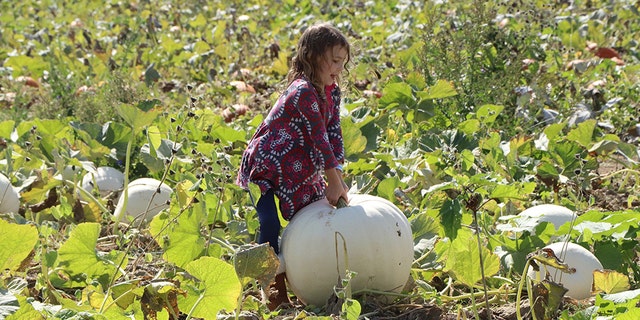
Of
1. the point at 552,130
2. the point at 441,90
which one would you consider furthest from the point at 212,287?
the point at 552,130

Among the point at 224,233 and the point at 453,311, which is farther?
the point at 224,233

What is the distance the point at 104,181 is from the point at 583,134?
6.69ft

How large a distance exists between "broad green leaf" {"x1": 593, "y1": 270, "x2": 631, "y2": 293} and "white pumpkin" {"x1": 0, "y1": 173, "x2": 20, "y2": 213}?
238cm

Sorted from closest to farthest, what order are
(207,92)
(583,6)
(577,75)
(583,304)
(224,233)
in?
1. (583,304)
2. (224,233)
3. (577,75)
4. (207,92)
5. (583,6)

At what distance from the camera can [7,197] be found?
14.0ft

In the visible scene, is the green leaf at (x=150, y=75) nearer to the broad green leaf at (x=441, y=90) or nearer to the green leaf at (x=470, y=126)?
the broad green leaf at (x=441, y=90)

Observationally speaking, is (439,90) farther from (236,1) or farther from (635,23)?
(236,1)

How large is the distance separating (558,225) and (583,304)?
1.70 feet

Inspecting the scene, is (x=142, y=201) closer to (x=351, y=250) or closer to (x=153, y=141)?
(x=153, y=141)

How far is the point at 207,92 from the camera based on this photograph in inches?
268

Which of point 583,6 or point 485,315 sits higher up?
point 485,315

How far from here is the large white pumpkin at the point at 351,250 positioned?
3184 mm

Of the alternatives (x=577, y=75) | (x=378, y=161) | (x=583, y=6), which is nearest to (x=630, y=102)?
(x=577, y=75)

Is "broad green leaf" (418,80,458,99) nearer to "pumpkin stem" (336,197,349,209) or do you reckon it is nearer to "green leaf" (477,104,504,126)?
"green leaf" (477,104,504,126)
